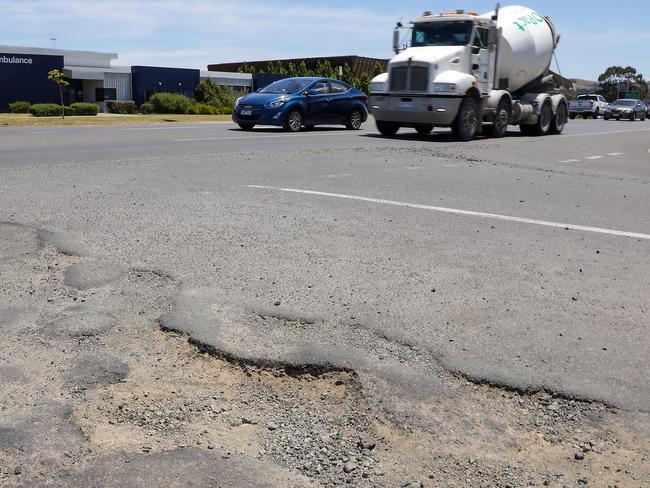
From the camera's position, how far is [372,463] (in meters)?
2.96

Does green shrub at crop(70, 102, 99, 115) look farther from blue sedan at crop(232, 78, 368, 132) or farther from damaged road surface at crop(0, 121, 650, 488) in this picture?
damaged road surface at crop(0, 121, 650, 488)

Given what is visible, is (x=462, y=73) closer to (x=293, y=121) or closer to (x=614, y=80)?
(x=293, y=121)

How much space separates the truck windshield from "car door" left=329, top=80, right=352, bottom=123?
396 centimetres

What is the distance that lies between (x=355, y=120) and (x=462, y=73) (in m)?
5.73

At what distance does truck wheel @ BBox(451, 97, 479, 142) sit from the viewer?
18.7 meters

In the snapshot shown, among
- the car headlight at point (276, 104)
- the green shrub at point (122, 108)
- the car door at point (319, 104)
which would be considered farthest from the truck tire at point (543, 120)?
the green shrub at point (122, 108)

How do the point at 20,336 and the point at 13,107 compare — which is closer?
the point at 20,336

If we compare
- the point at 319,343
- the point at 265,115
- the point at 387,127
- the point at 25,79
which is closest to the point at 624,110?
the point at 387,127

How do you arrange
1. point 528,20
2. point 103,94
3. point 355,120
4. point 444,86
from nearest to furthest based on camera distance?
1. point 444,86
2. point 528,20
3. point 355,120
4. point 103,94

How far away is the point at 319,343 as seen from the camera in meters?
4.07

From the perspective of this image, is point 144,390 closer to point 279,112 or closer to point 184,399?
point 184,399

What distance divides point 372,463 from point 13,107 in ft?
162

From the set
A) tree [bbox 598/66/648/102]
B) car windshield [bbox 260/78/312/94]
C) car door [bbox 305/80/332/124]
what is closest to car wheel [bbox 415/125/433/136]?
car door [bbox 305/80/332/124]

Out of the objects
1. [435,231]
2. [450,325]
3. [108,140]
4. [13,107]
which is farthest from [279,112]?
[13,107]
